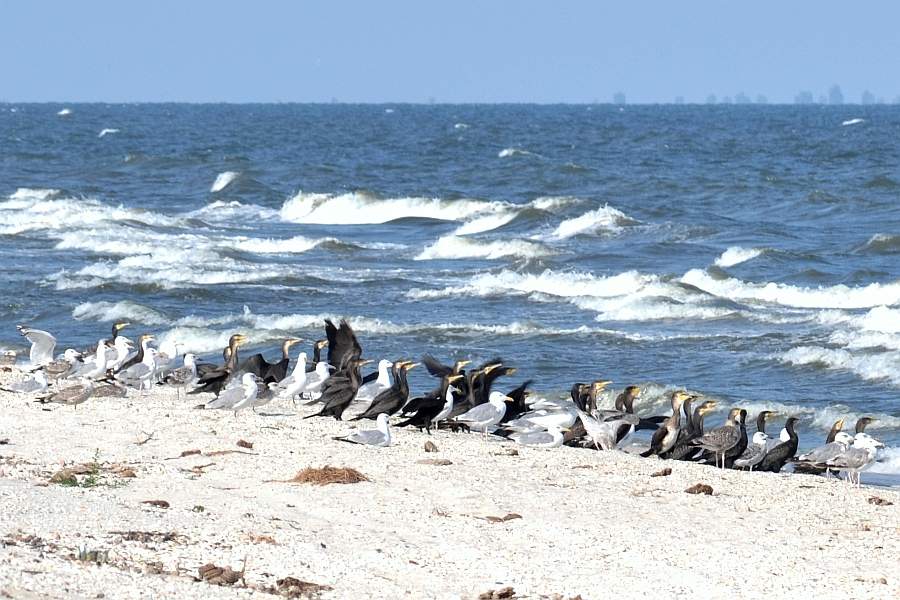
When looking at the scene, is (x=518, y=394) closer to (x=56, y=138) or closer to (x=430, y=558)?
(x=430, y=558)

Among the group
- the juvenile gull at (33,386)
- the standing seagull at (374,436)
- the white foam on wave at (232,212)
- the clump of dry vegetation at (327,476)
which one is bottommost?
the white foam on wave at (232,212)

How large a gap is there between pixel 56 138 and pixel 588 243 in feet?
170

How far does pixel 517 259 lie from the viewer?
32.5m

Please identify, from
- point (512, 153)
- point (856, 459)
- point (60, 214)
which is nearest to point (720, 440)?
point (856, 459)

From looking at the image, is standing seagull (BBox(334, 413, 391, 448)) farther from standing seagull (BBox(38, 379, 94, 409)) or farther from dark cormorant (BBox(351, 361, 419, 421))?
standing seagull (BBox(38, 379, 94, 409))

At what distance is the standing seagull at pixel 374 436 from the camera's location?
13133 mm

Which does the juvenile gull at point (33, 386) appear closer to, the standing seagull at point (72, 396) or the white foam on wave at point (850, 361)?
the standing seagull at point (72, 396)

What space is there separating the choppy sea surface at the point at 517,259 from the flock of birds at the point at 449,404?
1.05 metres

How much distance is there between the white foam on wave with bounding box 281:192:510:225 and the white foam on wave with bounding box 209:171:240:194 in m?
4.80

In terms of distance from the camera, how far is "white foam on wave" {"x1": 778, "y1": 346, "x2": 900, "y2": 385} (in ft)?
62.6

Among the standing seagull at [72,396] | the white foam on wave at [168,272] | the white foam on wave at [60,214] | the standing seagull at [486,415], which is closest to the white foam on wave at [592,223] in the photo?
the white foam on wave at [168,272]

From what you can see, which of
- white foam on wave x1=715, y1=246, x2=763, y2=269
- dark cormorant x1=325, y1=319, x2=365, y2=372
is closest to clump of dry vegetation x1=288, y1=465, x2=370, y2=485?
dark cormorant x1=325, y1=319, x2=365, y2=372

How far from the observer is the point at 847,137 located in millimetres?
76188

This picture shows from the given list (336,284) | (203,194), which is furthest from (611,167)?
(336,284)
